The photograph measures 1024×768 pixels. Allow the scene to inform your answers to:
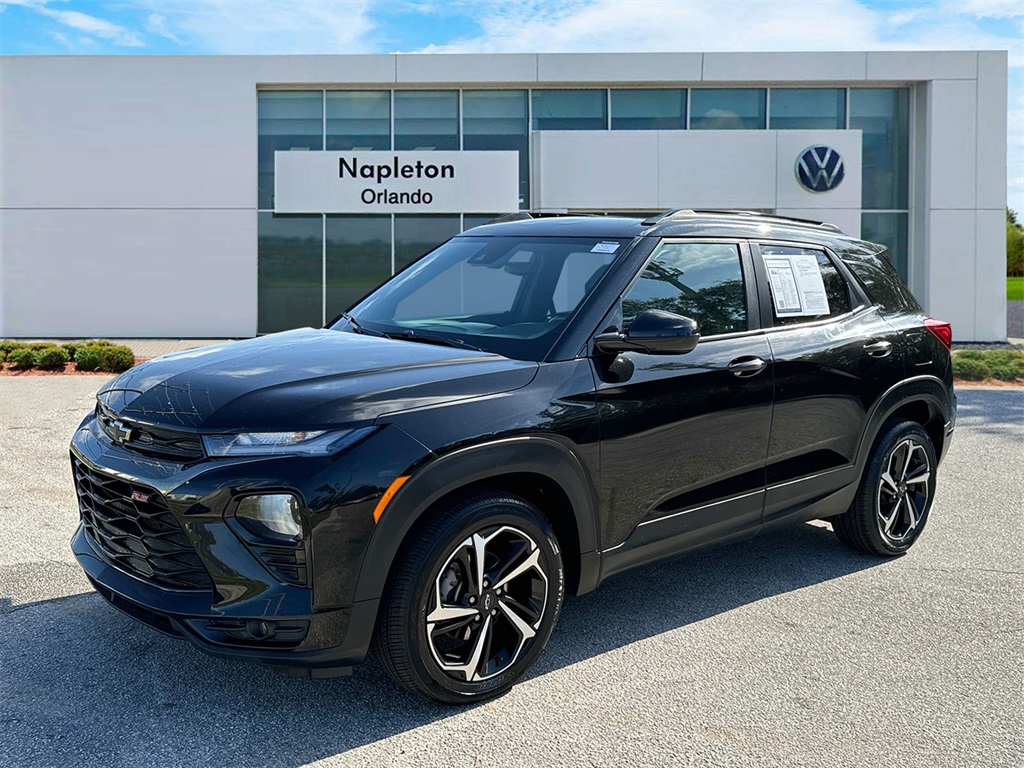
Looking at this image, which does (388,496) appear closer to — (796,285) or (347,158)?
(796,285)

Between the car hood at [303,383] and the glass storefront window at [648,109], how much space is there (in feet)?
60.3

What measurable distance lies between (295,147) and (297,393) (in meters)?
19.0

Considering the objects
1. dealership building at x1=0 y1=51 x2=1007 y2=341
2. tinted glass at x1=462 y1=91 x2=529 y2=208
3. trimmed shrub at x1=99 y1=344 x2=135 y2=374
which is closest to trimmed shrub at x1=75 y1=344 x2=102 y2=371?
trimmed shrub at x1=99 y1=344 x2=135 y2=374

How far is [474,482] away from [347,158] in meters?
18.5

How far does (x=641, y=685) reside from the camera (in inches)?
148

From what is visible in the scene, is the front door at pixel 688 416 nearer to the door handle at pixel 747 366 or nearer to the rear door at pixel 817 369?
the door handle at pixel 747 366

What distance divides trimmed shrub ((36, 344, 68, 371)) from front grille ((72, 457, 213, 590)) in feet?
39.2

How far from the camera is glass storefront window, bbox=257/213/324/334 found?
21188mm

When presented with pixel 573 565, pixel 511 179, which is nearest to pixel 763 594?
pixel 573 565

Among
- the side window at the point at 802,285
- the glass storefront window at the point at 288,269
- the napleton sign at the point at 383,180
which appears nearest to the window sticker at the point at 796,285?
the side window at the point at 802,285

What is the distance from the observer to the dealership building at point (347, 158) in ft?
68.7

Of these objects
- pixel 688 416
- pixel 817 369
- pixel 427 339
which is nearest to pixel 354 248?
pixel 817 369

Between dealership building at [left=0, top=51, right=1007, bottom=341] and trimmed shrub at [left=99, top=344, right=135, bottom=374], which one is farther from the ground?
dealership building at [left=0, top=51, right=1007, bottom=341]

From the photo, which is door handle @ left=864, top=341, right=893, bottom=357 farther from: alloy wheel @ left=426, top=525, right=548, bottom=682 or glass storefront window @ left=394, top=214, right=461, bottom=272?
glass storefront window @ left=394, top=214, right=461, bottom=272
